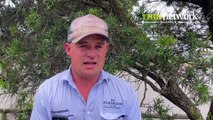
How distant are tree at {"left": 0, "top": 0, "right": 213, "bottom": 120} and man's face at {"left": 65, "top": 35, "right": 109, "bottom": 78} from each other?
0.53 m

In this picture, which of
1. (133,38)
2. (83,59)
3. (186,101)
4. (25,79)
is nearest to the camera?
(83,59)

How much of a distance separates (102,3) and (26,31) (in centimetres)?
56

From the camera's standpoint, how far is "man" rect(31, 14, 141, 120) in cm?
158

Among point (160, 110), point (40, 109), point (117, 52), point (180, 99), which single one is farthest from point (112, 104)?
point (180, 99)

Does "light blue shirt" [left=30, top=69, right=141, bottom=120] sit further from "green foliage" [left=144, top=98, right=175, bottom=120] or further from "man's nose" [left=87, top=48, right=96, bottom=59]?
"green foliage" [left=144, top=98, right=175, bottom=120]

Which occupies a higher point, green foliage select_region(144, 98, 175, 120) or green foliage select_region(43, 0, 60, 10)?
green foliage select_region(43, 0, 60, 10)

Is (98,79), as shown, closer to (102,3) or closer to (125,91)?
(125,91)

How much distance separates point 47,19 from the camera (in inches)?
98.8

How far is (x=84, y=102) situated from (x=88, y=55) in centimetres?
20

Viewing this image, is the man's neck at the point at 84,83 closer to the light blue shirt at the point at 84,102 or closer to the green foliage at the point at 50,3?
the light blue shirt at the point at 84,102

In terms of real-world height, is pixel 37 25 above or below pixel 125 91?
above

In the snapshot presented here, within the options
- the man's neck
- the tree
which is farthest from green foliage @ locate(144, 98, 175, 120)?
the man's neck

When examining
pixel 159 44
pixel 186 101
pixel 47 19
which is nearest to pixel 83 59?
pixel 159 44

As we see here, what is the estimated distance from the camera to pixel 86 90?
163 cm
